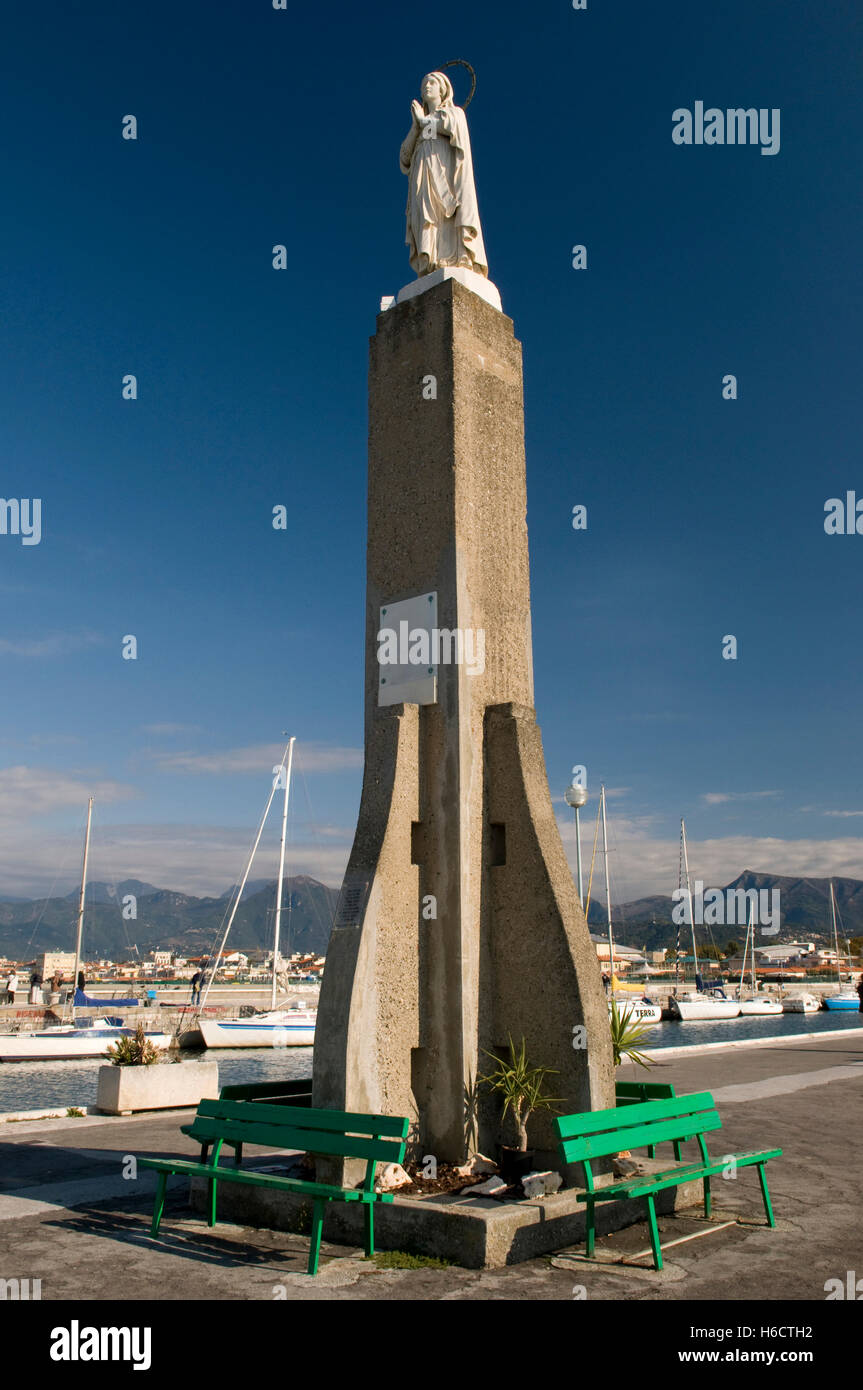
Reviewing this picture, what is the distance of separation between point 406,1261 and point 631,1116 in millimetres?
1823

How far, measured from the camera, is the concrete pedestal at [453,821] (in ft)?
26.3

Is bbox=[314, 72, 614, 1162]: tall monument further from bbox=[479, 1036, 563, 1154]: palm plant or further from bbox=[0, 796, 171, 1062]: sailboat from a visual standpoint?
bbox=[0, 796, 171, 1062]: sailboat

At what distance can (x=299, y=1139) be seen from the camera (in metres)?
7.05

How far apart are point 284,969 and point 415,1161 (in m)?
67.2

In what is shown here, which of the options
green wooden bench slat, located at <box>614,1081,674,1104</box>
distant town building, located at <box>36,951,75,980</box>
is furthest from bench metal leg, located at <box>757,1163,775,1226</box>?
distant town building, located at <box>36,951,75,980</box>

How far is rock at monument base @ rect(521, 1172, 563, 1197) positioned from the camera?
7117 mm

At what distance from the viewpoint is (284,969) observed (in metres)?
72.6

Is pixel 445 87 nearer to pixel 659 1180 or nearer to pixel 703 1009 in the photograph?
pixel 659 1180

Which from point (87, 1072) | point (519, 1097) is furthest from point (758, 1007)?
point (519, 1097)

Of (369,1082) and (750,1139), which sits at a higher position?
(369,1082)

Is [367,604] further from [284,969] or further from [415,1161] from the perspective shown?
[284,969]

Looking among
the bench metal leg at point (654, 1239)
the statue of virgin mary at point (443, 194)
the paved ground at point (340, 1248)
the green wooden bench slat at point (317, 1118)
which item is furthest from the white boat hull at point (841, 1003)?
the bench metal leg at point (654, 1239)

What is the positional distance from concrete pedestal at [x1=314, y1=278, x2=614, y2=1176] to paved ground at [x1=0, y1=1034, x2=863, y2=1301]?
131 centimetres
